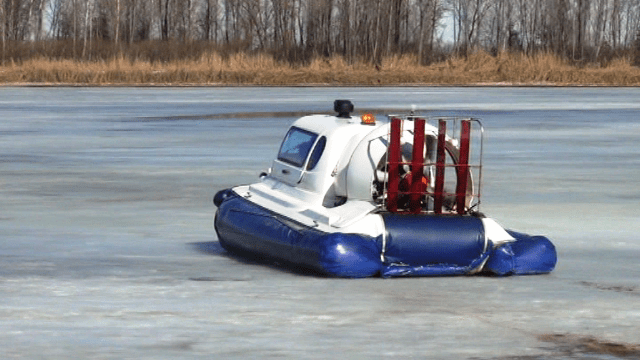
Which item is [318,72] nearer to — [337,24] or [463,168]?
[337,24]

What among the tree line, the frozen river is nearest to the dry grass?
the tree line

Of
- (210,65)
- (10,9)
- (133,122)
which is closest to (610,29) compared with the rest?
(10,9)

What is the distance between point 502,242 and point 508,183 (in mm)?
6181

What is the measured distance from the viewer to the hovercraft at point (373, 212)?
9.87m

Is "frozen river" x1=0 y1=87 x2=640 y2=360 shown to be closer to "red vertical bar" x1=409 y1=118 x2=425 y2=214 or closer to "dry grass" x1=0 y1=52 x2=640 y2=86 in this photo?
"red vertical bar" x1=409 y1=118 x2=425 y2=214

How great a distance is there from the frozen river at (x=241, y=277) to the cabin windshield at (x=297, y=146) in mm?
926

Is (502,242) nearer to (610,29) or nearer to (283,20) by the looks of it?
(283,20)

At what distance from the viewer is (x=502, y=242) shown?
33.3 feet

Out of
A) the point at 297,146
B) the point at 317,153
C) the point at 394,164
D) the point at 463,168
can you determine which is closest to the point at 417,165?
the point at 394,164

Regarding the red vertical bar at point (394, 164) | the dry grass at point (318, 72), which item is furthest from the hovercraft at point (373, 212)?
the dry grass at point (318, 72)

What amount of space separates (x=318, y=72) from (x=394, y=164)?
42475 mm

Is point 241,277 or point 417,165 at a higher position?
point 417,165

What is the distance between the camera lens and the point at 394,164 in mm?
10266

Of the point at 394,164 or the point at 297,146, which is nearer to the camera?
the point at 394,164
